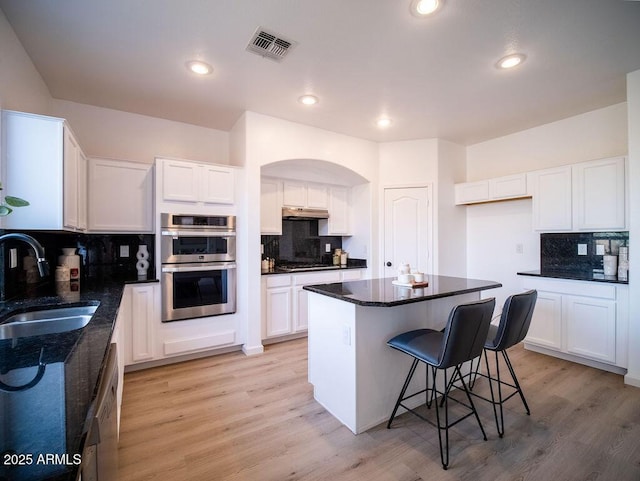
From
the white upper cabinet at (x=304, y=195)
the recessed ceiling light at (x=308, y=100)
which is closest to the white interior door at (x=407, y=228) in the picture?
the white upper cabinet at (x=304, y=195)

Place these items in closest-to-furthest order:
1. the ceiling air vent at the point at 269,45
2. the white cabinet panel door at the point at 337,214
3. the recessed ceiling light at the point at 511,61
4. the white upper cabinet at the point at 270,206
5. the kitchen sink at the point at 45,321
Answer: the kitchen sink at the point at 45,321
the ceiling air vent at the point at 269,45
the recessed ceiling light at the point at 511,61
the white upper cabinet at the point at 270,206
the white cabinet panel door at the point at 337,214

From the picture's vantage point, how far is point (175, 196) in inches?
122

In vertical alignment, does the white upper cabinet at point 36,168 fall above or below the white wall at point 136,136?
below

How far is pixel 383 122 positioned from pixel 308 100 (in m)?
1.07

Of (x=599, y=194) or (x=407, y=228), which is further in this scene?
(x=407, y=228)

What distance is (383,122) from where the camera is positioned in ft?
12.0

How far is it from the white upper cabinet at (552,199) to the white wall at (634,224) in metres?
0.64

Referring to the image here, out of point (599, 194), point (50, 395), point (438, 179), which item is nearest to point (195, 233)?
point (50, 395)

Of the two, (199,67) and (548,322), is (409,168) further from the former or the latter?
(199,67)

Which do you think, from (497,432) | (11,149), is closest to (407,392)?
(497,432)

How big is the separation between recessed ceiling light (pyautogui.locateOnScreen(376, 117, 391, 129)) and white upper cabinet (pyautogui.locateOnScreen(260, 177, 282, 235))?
4.90 ft

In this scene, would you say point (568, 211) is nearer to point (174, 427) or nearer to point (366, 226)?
point (366, 226)

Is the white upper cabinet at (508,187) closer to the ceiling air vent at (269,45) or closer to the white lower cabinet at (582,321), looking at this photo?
the white lower cabinet at (582,321)

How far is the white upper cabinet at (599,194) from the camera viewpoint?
290 cm
